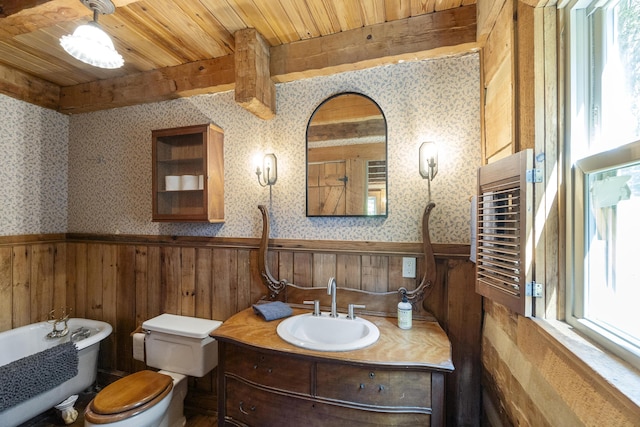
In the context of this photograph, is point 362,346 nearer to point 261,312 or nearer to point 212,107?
point 261,312

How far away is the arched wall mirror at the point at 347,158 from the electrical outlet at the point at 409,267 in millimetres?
325

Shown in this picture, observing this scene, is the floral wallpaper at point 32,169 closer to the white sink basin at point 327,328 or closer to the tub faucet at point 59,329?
the tub faucet at point 59,329

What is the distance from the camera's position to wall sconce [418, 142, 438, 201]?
1.71m

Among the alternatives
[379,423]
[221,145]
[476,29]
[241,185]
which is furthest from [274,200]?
[476,29]

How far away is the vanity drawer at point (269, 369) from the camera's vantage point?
137 cm

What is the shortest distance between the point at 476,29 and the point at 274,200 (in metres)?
1.59

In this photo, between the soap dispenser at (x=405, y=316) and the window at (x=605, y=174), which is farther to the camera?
the soap dispenser at (x=405, y=316)

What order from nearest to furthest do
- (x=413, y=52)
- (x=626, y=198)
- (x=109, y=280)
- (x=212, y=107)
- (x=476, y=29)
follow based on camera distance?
(x=626, y=198) < (x=476, y=29) < (x=413, y=52) < (x=212, y=107) < (x=109, y=280)

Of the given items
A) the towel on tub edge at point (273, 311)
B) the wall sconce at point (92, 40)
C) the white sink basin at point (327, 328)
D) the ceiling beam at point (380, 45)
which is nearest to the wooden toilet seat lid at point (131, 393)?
the towel on tub edge at point (273, 311)

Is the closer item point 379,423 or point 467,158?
point 379,423

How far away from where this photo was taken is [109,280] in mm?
2525

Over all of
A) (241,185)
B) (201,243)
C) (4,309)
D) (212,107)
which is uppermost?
(212,107)

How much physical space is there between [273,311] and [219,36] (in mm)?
1779

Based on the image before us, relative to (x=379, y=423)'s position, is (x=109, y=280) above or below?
above
